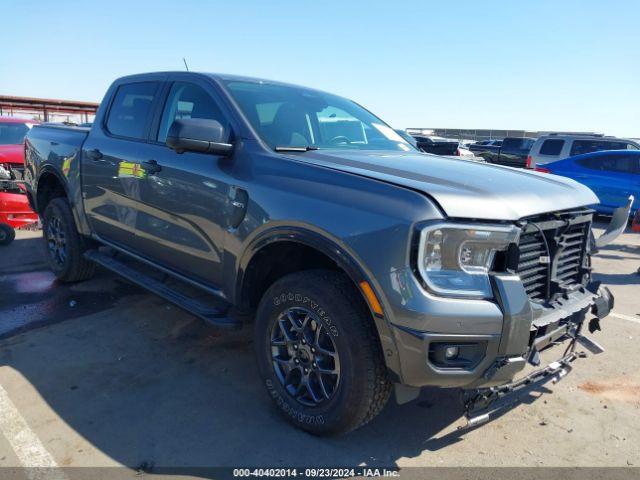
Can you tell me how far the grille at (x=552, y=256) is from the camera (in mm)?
2636

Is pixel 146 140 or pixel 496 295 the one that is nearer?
pixel 496 295

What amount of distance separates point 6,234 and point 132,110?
4.04 m

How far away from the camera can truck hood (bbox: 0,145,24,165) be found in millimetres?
9741

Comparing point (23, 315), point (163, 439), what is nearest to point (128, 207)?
point (23, 315)

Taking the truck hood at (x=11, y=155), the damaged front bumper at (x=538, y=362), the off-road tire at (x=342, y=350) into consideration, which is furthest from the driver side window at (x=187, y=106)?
the truck hood at (x=11, y=155)

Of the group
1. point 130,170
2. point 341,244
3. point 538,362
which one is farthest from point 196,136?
point 538,362

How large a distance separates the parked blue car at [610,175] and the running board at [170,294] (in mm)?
9783

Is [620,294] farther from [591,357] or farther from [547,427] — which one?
[547,427]

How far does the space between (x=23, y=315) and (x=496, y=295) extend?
4103mm

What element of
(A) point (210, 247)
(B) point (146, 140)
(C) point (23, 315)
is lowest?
(C) point (23, 315)

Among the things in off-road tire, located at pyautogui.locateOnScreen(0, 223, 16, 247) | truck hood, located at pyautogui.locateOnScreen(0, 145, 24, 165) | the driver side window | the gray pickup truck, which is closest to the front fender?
the gray pickup truck

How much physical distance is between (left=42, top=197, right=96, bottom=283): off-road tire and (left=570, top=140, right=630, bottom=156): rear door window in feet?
40.8

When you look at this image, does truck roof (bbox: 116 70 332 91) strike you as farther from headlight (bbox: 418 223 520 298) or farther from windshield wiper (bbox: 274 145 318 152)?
headlight (bbox: 418 223 520 298)

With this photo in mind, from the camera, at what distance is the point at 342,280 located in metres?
2.72
